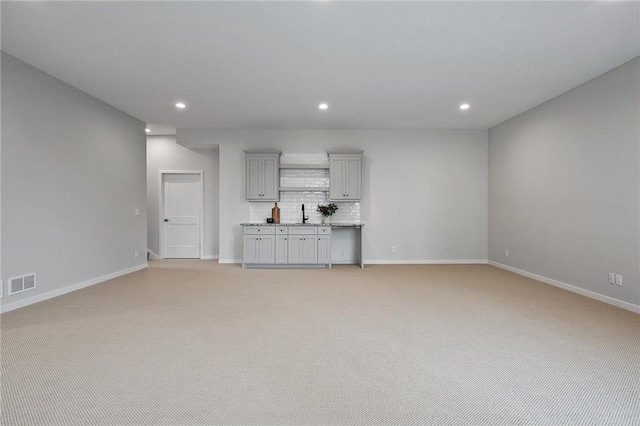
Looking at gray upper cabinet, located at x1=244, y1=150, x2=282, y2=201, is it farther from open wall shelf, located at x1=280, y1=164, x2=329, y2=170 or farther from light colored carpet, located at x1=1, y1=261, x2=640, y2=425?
light colored carpet, located at x1=1, y1=261, x2=640, y2=425

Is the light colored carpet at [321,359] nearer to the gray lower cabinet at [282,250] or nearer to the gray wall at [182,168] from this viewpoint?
the gray lower cabinet at [282,250]

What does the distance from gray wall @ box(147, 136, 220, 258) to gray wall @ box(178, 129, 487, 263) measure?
873 millimetres

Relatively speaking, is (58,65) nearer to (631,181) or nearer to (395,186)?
(395,186)

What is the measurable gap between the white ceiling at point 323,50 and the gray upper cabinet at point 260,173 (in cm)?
127

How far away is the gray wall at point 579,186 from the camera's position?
3.64 m

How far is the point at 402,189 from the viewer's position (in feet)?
22.0

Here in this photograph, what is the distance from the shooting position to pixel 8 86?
352 cm

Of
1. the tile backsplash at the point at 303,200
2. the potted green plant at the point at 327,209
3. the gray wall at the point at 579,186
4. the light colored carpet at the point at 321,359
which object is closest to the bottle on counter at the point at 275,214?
the tile backsplash at the point at 303,200

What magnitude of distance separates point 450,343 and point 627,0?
10.7 ft

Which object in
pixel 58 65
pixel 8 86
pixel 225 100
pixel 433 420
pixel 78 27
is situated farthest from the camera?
pixel 225 100

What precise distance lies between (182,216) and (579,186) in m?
7.77

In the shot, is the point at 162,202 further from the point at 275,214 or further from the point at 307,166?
the point at 307,166

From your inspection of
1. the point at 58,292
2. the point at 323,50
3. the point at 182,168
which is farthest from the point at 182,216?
the point at 323,50

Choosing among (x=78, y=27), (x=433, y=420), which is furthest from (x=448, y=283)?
(x=78, y=27)
